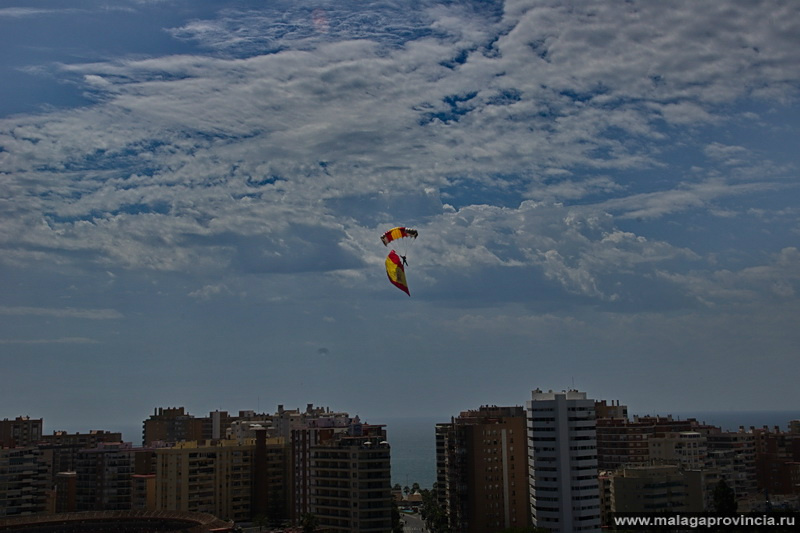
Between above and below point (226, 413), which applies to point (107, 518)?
below

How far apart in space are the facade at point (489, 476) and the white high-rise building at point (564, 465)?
5482 millimetres

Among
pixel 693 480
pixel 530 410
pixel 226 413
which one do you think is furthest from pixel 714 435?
pixel 226 413

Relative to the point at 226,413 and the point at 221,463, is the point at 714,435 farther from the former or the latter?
the point at 226,413

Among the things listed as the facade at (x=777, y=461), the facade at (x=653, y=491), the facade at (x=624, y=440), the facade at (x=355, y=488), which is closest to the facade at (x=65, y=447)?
the facade at (x=355, y=488)

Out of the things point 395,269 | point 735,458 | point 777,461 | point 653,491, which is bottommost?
point 653,491

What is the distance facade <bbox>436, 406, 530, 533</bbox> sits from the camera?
6888 cm

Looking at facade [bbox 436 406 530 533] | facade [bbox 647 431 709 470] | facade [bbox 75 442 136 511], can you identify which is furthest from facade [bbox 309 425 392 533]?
facade [bbox 647 431 709 470]

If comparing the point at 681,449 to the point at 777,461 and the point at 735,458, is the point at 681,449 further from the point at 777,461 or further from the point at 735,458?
the point at 777,461

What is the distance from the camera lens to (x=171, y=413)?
131m

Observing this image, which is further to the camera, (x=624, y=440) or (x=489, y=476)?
(x=624, y=440)

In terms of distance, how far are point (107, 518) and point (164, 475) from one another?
36.4 ft

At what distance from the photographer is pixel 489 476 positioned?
69.6 m

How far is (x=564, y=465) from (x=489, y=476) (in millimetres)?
8579

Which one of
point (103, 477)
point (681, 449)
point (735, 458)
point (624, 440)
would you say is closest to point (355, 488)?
point (103, 477)
